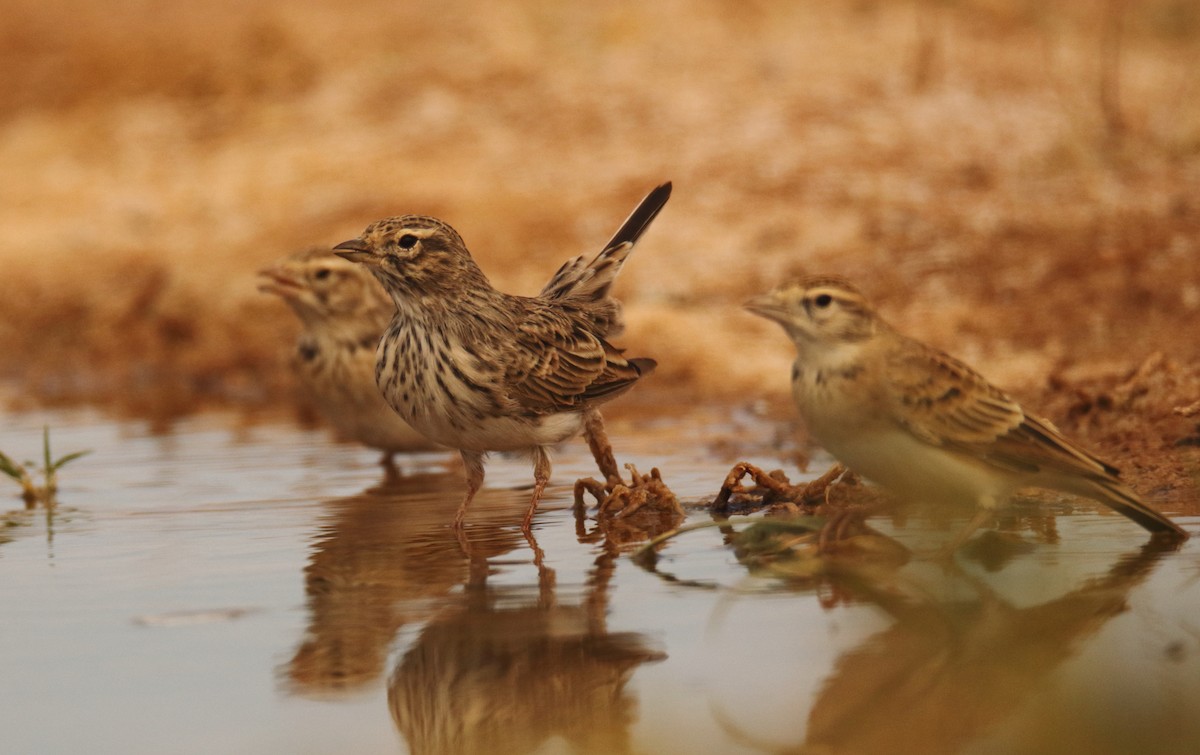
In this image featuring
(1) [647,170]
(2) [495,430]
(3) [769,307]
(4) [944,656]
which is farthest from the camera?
(1) [647,170]

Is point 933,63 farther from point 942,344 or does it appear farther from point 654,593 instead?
point 654,593

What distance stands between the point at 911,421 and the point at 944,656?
103 centimetres

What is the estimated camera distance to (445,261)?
21.3 ft

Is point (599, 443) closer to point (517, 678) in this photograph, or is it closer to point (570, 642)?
point (570, 642)

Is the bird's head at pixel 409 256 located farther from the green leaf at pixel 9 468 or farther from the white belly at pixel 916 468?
the white belly at pixel 916 468

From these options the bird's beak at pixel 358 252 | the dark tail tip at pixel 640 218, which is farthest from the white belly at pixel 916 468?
the dark tail tip at pixel 640 218

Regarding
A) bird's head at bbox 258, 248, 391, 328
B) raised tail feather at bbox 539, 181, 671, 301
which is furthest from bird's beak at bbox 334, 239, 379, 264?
bird's head at bbox 258, 248, 391, 328

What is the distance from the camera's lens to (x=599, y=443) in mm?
6738

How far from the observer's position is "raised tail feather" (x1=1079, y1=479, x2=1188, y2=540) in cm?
503

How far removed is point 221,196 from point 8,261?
5.88ft

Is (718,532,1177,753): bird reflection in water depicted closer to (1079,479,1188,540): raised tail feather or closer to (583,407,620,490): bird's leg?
(1079,479,1188,540): raised tail feather

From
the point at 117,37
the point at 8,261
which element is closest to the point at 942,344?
the point at 8,261

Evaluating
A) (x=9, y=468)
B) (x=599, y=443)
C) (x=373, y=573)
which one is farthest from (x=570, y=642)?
(x=9, y=468)

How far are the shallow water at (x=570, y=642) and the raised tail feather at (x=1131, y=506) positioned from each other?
65 millimetres
